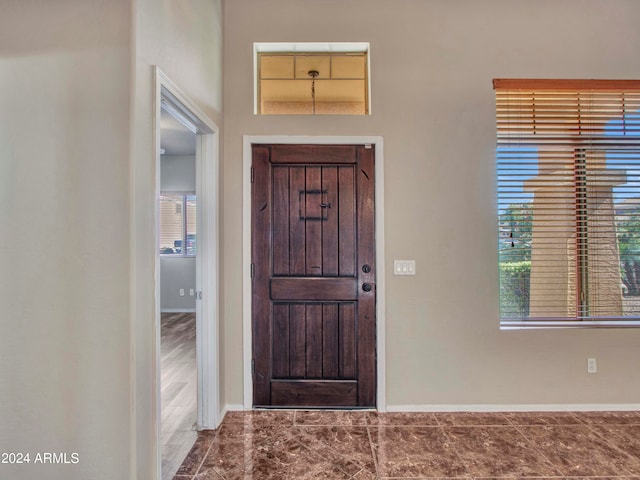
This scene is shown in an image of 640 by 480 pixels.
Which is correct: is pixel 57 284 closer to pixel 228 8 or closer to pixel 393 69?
pixel 228 8

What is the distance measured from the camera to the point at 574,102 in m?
2.61

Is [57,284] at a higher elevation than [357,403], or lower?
higher

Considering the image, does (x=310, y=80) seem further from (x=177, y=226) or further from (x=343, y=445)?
(x=177, y=226)

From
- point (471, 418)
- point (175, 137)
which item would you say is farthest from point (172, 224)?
point (471, 418)

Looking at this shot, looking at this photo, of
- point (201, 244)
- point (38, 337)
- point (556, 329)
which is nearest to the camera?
point (38, 337)

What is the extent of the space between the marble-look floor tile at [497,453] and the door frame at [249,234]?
65 centimetres

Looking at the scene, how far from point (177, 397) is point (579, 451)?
298cm

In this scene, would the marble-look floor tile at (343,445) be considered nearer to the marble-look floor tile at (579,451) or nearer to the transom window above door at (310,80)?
the marble-look floor tile at (579,451)

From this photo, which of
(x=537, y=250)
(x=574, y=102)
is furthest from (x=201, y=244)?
(x=574, y=102)

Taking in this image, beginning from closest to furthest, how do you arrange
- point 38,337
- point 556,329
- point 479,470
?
1. point 38,337
2. point 479,470
3. point 556,329

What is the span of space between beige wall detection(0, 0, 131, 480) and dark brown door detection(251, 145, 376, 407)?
4.17 feet

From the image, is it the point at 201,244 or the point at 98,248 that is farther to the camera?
the point at 201,244

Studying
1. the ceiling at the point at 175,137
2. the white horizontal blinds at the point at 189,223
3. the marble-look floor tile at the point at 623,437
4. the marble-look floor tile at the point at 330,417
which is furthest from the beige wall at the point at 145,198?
the white horizontal blinds at the point at 189,223

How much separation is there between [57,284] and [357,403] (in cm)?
215
